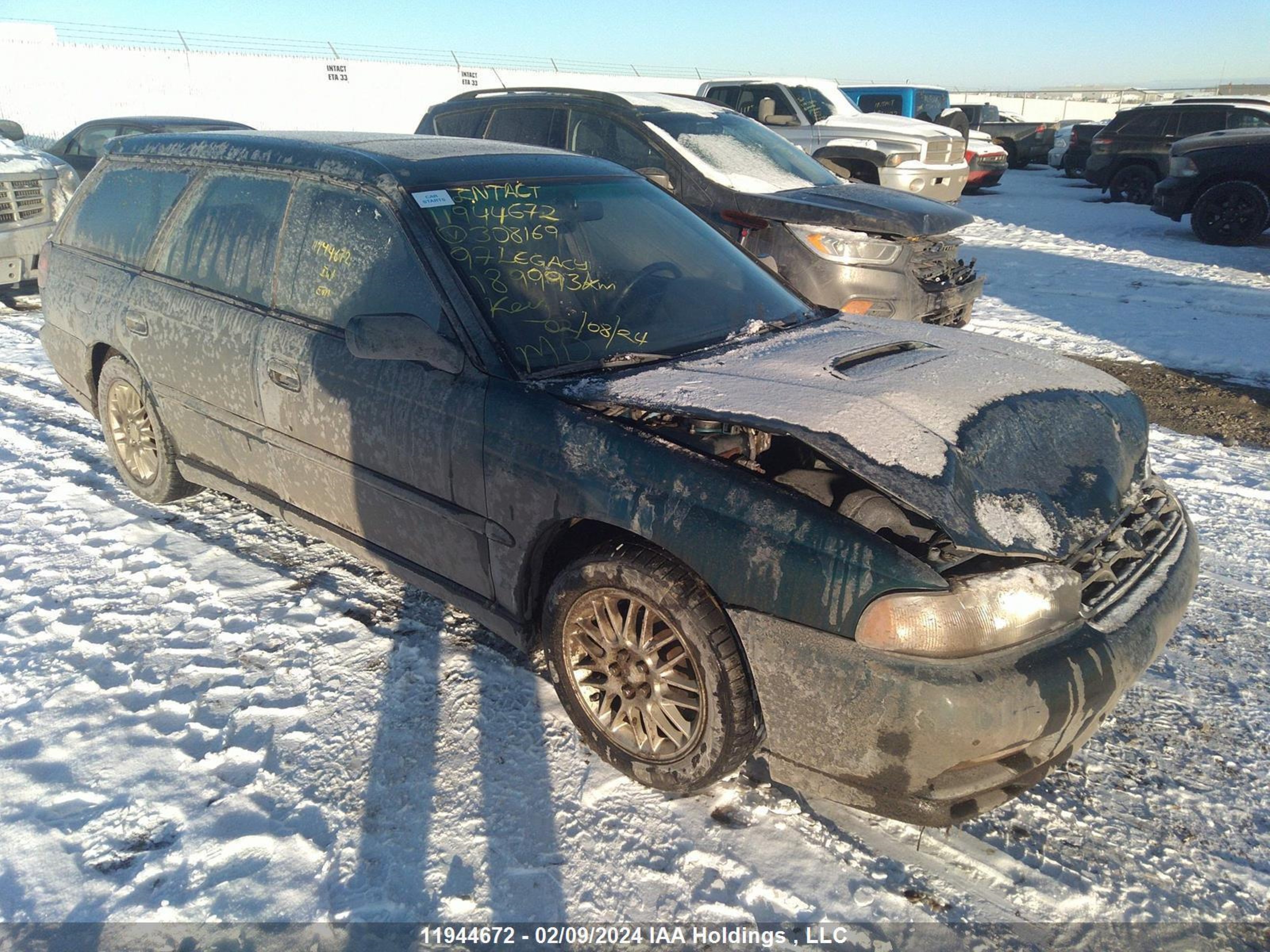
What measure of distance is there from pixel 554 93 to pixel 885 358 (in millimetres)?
5426

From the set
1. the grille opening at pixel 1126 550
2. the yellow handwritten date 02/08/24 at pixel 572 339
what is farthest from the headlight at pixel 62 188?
the grille opening at pixel 1126 550

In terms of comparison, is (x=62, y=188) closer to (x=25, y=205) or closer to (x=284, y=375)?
(x=25, y=205)

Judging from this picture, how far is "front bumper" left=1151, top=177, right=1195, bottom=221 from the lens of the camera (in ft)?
38.8

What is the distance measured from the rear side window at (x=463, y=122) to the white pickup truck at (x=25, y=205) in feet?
12.6

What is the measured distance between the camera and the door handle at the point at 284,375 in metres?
3.30

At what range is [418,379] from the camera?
2947 millimetres

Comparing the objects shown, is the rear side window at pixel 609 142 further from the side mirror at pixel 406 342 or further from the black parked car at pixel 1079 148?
the black parked car at pixel 1079 148

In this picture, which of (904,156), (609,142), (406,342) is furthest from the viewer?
(904,156)

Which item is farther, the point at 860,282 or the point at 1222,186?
the point at 1222,186

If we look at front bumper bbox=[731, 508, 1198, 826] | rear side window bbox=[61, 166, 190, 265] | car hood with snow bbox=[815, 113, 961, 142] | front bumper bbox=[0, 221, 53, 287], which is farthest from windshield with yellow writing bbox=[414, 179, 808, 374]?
car hood with snow bbox=[815, 113, 961, 142]

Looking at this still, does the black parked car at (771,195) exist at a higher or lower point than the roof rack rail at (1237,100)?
lower

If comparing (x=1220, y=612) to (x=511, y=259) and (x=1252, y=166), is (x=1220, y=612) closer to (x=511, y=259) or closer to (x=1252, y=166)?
(x=511, y=259)

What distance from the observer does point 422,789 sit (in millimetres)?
2646

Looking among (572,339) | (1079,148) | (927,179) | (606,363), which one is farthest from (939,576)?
(1079,148)
